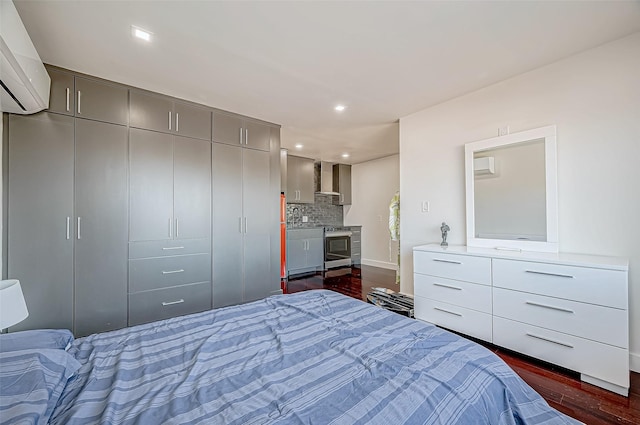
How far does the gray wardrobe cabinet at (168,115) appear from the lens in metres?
2.80

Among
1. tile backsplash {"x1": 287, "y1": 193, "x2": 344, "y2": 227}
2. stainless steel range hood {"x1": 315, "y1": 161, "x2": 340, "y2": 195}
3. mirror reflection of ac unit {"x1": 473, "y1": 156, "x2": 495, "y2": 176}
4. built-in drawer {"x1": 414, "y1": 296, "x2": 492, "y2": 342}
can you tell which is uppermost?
stainless steel range hood {"x1": 315, "y1": 161, "x2": 340, "y2": 195}

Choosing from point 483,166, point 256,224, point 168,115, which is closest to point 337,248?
point 256,224

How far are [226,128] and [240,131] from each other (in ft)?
0.61

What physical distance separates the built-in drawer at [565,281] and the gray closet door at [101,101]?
12.5 feet

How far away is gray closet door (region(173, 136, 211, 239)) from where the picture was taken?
302cm

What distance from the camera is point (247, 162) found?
11.7ft

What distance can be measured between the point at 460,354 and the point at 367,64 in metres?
2.28

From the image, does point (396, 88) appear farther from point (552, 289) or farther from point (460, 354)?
point (460, 354)

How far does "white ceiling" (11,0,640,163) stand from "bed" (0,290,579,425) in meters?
1.98

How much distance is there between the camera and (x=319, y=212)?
6668mm

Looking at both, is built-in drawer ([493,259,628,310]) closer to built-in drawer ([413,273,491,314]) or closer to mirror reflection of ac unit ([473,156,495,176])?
built-in drawer ([413,273,491,314])

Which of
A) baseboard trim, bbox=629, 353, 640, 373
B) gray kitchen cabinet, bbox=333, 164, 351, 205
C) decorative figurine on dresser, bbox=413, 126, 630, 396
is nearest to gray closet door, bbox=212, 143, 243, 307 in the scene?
decorative figurine on dresser, bbox=413, 126, 630, 396

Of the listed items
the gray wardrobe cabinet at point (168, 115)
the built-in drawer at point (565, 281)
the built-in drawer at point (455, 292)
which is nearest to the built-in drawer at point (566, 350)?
the built-in drawer at point (455, 292)

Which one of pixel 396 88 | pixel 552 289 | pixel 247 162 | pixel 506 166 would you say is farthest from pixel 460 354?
pixel 247 162
